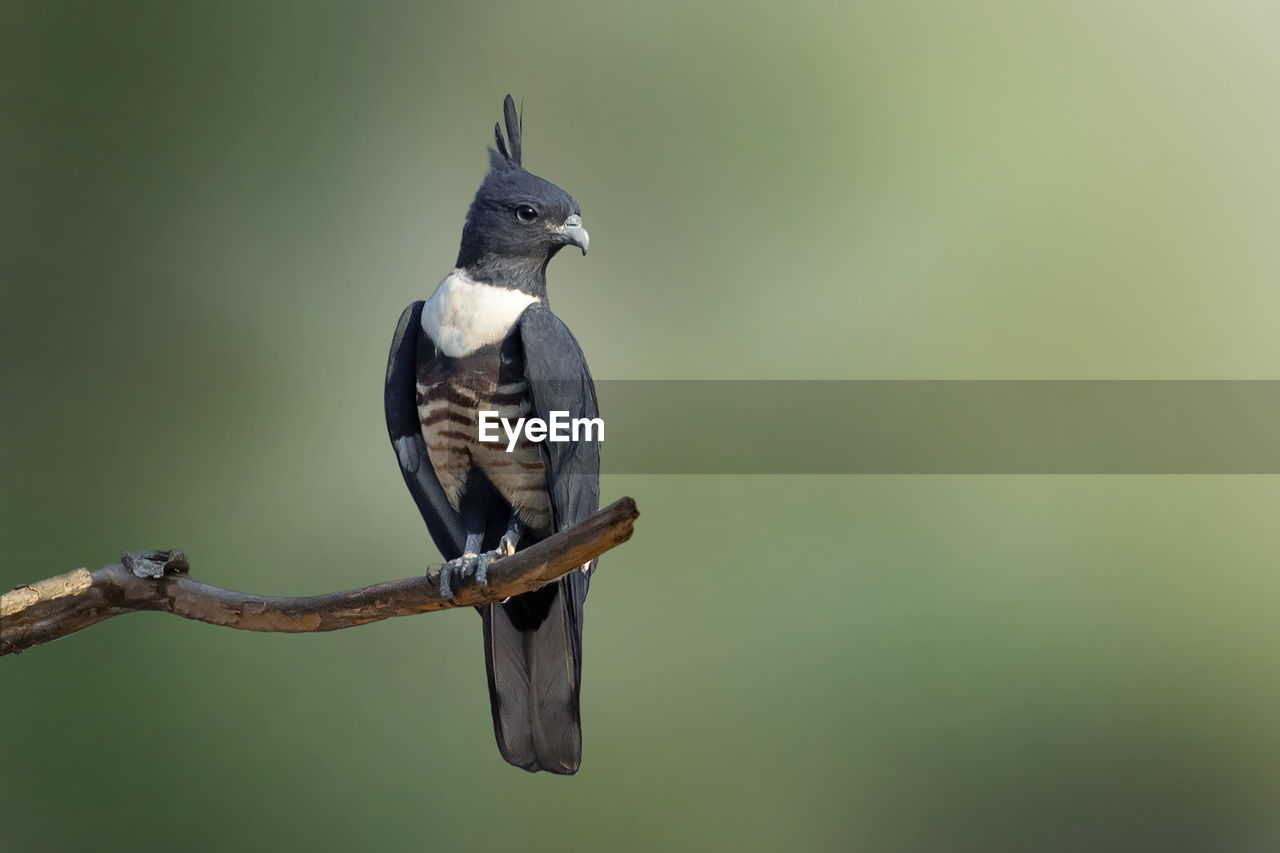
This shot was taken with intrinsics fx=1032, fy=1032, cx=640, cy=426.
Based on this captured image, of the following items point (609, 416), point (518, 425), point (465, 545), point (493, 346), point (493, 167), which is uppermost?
point (493, 167)

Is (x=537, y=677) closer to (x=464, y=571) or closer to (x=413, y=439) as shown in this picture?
(x=464, y=571)

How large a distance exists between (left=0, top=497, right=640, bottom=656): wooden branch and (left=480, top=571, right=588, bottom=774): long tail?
260 millimetres

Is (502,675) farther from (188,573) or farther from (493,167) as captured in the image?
(493,167)

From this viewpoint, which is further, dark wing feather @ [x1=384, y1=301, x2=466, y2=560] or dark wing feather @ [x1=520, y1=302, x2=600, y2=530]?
dark wing feather @ [x1=384, y1=301, x2=466, y2=560]

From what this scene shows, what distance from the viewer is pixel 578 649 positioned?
2.26m

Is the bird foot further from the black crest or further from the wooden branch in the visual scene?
the black crest

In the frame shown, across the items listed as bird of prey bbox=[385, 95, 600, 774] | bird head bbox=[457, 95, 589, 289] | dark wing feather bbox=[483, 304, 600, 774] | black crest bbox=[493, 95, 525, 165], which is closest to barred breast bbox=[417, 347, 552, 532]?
bird of prey bbox=[385, 95, 600, 774]

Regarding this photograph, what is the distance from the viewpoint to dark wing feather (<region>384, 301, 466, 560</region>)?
87.9 inches

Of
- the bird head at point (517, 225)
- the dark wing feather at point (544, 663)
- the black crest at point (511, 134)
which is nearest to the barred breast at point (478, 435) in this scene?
the dark wing feather at point (544, 663)

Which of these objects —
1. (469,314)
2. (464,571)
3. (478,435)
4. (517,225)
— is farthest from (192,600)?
(517,225)

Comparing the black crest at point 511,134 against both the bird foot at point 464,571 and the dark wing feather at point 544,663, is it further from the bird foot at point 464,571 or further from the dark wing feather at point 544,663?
the bird foot at point 464,571

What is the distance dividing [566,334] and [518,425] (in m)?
0.21

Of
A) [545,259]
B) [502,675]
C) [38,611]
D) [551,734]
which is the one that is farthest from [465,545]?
[38,611]

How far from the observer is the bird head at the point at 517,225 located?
2176 mm
